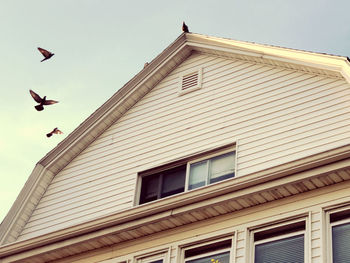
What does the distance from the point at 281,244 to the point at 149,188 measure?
4.24m

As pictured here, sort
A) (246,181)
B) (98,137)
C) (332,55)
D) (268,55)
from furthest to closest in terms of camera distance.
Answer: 1. (98,137)
2. (268,55)
3. (332,55)
4. (246,181)

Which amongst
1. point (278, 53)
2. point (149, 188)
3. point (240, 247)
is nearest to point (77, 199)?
point (149, 188)

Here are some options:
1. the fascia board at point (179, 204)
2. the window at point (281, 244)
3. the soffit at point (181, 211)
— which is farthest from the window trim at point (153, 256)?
the window at point (281, 244)

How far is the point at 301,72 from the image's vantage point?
16.5 metres

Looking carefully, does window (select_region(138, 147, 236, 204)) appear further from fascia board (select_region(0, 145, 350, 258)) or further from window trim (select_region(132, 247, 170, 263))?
window trim (select_region(132, 247, 170, 263))

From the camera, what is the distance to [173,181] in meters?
16.8

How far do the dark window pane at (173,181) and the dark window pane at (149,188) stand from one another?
0.61ft

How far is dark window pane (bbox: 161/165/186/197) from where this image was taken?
1658cm

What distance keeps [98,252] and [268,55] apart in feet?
18.3

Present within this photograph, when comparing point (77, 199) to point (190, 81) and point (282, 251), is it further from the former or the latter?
point (282, 251)

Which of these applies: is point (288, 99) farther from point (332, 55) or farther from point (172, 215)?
point (172, 215)

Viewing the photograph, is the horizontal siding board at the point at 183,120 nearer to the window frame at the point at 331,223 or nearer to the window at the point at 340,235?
the window frame at the point at 331,223

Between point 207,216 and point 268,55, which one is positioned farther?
point 268,55

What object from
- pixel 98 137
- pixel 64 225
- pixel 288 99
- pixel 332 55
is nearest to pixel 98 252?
pixel 64 225
